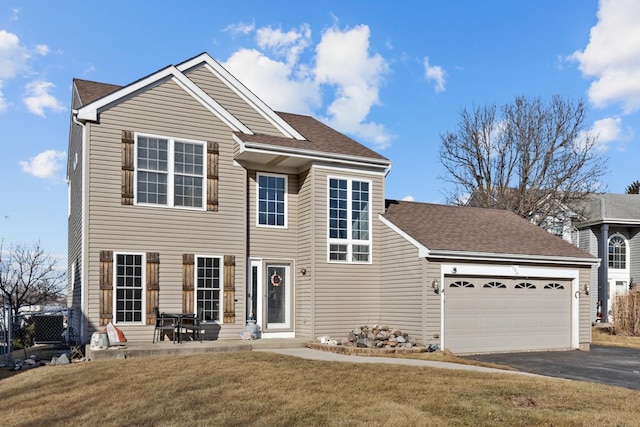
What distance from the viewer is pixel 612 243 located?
29406 mm

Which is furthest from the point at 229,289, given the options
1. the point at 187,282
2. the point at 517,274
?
the point at 517,274

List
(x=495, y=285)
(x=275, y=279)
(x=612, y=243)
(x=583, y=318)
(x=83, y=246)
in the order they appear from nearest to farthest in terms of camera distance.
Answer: (x=83, y=246) < (x=495, y=285) < (x=275, y=279) < (x=583, y=318) < (x=612, y=243)

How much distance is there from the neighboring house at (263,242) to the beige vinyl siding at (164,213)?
0.09 feet

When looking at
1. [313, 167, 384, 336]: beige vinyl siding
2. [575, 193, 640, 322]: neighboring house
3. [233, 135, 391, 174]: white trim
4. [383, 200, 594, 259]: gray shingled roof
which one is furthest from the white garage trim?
[575, 193, 640, 322]: neighboring house

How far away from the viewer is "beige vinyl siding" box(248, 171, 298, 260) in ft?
51.8

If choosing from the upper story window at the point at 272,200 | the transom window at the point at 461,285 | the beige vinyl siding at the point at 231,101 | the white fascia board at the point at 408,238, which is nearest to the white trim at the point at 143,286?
the upper story window at the point at 272,200

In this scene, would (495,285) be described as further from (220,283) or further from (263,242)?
(220,283)

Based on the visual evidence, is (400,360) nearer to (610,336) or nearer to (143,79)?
(143,79)

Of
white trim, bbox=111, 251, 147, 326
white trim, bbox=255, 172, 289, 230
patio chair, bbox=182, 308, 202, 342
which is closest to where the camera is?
white trim, bbox=111, 251, 147, 326

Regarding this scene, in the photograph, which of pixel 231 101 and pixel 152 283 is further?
pixel 231 101

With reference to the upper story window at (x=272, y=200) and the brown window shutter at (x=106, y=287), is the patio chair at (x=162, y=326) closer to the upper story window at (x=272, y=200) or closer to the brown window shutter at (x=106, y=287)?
the brown window shutter at (x=106, y=287)

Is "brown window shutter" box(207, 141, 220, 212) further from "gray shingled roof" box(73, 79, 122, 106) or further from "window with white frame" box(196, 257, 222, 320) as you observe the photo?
"gray shingled roof" box(73, 79, 122, 106)

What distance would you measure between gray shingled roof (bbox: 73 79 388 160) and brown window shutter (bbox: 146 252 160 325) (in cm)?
377

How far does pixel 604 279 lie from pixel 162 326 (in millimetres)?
22146
